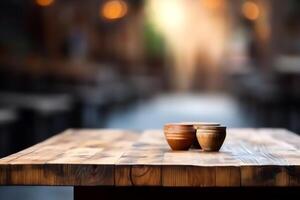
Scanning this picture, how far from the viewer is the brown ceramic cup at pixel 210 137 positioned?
7.61 feet

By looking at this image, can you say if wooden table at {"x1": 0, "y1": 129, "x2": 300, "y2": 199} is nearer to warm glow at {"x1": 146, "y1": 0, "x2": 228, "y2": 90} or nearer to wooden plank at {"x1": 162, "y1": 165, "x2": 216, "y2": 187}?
wooden plank at {"x1": 162, "y1": 165, "x2": 216, "y2": 187}

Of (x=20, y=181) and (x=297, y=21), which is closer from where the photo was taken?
(x=20, y=181)

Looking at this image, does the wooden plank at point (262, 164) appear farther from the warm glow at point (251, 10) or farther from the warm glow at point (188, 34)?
the warm glow at point (188, 34)

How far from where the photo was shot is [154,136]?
312 cm

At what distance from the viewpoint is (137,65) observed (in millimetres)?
23484

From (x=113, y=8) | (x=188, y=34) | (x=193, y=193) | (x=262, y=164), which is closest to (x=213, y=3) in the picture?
(x=188, y=34)

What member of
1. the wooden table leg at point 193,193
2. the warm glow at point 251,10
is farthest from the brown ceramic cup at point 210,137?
the warm glow at point 251,10

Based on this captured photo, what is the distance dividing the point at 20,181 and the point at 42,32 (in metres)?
11.0

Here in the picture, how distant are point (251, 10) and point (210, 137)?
1985cm

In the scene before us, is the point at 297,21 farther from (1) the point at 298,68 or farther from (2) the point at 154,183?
(2) the point at 154,183

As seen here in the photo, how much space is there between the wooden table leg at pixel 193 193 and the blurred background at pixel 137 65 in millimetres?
2509

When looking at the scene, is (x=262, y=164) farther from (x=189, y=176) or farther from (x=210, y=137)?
(x=210, y=137)

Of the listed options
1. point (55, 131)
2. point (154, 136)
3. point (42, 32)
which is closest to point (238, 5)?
point (42, 32)

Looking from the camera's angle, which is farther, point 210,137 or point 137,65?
point 137,65
